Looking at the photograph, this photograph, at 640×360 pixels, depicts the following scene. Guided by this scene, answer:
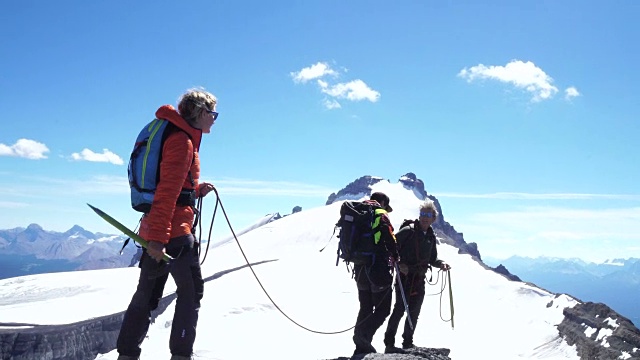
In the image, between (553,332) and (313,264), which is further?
(313,264)

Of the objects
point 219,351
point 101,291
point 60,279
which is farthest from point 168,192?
point 60,279

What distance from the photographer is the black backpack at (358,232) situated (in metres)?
8.91

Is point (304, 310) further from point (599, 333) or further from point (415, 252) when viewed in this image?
point (415, 252)

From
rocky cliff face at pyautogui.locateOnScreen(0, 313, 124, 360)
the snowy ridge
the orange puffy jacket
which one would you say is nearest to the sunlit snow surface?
the snowy ridge

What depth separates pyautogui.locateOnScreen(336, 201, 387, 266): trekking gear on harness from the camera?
8.90m

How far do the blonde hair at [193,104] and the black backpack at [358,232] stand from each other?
12.6 ft

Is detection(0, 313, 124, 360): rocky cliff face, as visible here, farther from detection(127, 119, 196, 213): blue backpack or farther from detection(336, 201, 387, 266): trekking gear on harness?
detection(127, 119, 196, 213): blue backpack

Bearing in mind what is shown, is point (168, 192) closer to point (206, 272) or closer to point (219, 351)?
point (219, 351)

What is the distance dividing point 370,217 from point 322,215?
140477 millimetres

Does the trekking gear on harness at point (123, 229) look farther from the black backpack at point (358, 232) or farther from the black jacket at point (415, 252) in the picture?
the black jacket at point (415, 252)

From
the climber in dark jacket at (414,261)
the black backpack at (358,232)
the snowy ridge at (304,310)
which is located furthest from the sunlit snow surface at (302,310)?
the black backpack at (358,232)

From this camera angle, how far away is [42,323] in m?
81.6

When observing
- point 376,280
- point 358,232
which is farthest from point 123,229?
point 376,280

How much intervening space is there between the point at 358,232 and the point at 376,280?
0.94 metres
